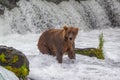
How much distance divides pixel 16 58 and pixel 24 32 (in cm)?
755

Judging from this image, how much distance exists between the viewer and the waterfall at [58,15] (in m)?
13.3

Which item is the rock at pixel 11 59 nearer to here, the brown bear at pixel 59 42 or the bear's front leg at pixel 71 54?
the brown bear at pixel 59 42

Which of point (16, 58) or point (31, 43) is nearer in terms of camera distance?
point (16, 58)

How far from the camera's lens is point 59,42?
666 cm

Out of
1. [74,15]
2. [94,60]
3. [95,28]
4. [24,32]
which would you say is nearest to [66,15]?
[74,15]

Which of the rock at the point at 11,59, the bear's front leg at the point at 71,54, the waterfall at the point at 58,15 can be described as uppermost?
the rock at the point at 11,59

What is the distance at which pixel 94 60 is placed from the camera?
7121mm

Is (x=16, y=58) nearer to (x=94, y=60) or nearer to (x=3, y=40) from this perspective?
(x=94, y=60)

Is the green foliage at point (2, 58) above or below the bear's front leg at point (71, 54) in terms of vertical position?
above

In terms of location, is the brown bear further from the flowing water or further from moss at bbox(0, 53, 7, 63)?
moss at bbox(0, 53, 7, 63)

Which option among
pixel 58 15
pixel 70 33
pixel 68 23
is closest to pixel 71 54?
pixel 70 33

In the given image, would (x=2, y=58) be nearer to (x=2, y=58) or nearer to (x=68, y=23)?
(x=2, y=58)

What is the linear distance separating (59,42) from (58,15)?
7.90m

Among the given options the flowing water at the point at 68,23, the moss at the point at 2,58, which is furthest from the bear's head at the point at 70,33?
the moss at the point at 2,58
